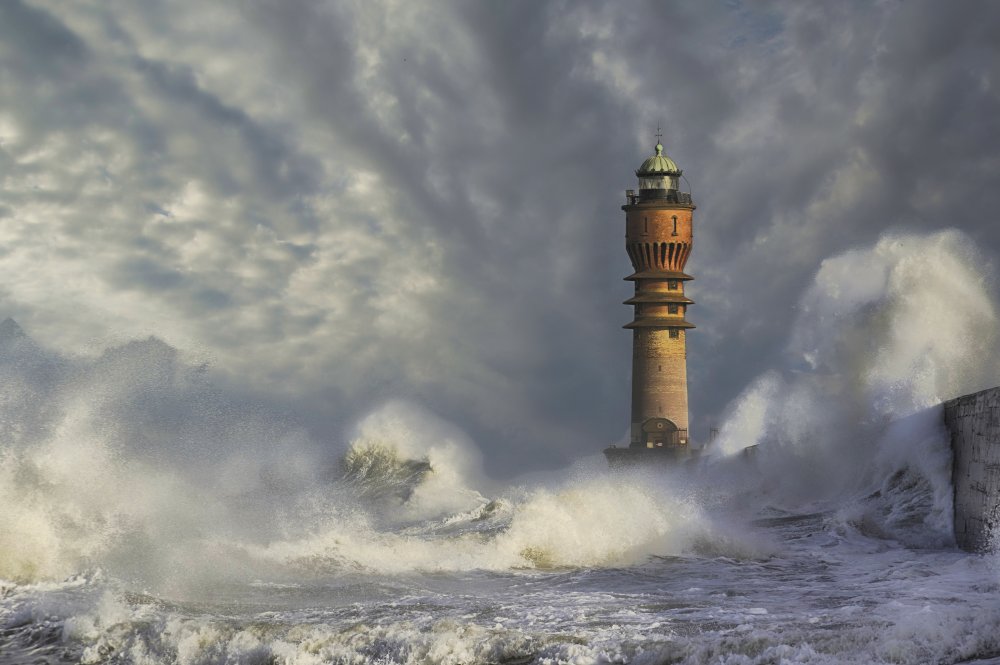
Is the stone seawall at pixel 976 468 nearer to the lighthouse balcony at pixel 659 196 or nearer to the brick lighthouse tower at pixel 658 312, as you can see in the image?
the brick lighthouse tower at pixel 658 312

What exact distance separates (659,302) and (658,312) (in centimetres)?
35

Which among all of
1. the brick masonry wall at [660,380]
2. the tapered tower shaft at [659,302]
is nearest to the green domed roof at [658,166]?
the tapered tower shaft at [659,302]

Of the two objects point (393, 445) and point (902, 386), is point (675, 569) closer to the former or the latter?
point (902, 386)

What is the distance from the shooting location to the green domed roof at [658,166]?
38.5 meters

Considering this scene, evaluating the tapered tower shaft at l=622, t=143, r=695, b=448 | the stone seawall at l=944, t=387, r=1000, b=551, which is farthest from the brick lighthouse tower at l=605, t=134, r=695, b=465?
the stone seawall at l=944, t=387, r=1000, b=551

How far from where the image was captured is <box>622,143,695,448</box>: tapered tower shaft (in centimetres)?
3612

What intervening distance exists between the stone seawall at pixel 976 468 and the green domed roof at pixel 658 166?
851 inches

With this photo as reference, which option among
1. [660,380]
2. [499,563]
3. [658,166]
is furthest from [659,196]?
[499,563]

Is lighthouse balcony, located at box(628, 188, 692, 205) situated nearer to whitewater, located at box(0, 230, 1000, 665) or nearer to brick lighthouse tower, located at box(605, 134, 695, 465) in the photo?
brick lighthouse tower, located at box(605, 134, 695, 465)

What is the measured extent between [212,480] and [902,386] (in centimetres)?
1513

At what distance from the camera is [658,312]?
121ft

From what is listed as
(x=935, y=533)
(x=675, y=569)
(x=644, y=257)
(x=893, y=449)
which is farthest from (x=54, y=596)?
(x=644, y=257)

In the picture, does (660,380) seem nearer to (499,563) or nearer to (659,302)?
(659,302)

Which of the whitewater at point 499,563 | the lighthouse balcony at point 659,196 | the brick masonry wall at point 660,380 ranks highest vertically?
the lighthouse balcony at point 659,196
